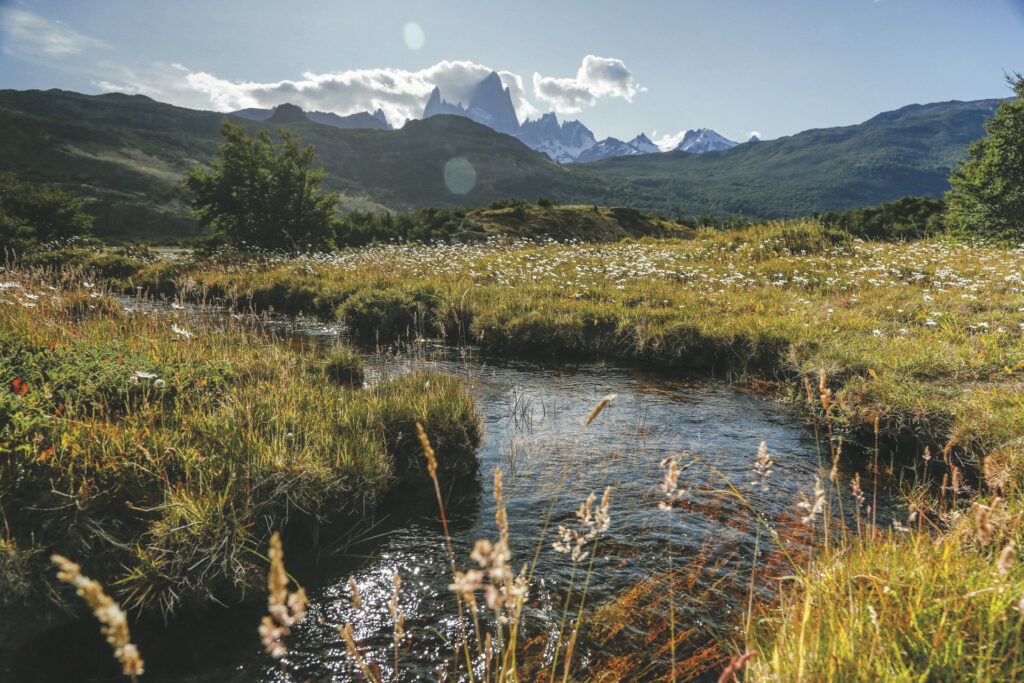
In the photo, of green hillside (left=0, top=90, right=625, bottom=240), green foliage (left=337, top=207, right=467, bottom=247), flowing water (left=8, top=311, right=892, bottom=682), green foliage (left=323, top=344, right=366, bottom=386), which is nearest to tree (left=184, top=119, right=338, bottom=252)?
green foliage (left=337, top=207, right=467, bottom=247)

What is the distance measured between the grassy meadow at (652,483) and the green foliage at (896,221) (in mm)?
21627

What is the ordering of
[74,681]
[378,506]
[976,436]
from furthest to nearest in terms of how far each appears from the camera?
1. [976,436]
2. [378,506]
3. [74,681]

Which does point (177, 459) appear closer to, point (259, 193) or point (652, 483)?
point (652, 483)

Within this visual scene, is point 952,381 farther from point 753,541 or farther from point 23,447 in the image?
point 23,447

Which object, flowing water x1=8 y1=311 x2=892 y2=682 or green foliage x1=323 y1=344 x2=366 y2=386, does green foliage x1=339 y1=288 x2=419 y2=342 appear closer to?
green foliage x1=323 y1=344 x2=366 y2=386

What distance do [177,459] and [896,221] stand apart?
151 ft

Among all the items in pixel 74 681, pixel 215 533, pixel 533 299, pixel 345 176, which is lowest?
pixel 74 681

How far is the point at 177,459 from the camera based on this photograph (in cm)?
405

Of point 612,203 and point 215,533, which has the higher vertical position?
point 612,203

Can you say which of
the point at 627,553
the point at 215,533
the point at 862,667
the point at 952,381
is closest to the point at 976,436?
the point at 952,381

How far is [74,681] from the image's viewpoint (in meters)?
2.98

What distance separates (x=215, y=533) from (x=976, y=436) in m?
7.43

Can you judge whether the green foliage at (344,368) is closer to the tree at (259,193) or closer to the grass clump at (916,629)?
the grass clump at (916,629)

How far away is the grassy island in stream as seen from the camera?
345 centimetres
